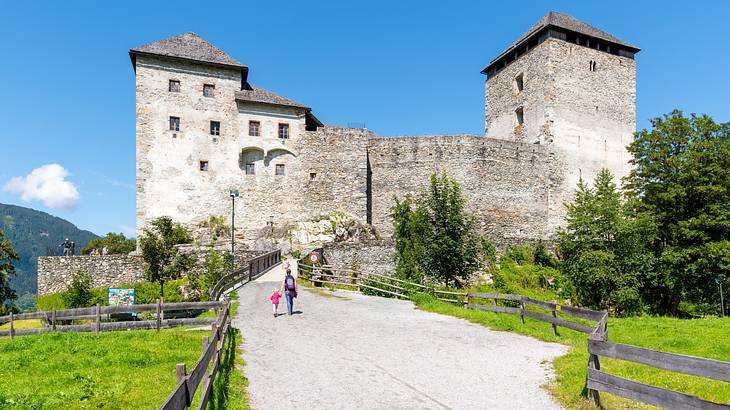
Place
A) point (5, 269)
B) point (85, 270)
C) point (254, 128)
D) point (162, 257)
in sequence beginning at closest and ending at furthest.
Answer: point (162, 257) → point (85, 270) → point (5, 269) → point (254, 128)

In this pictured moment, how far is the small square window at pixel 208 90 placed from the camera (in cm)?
3625

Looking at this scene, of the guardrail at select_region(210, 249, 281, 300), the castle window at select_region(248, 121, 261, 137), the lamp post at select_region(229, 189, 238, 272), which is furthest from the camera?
the castle window at select_region(248, 121, 261, 137)

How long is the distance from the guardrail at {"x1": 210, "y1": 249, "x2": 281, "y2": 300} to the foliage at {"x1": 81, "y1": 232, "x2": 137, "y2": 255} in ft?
113

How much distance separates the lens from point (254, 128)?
37.2 meters

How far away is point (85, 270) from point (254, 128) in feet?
46.0

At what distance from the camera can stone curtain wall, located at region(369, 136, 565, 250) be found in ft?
129

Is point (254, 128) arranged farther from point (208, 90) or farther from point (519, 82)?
point (519, 82)

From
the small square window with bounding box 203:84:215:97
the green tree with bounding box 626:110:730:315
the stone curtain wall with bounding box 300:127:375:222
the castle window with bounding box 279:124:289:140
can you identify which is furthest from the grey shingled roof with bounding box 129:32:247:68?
the green tree with bounding box 626:110:730:315

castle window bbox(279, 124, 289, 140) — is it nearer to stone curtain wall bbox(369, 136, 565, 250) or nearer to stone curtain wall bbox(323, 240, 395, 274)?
stone curtain wall bbox(369, 136, 565, 250)

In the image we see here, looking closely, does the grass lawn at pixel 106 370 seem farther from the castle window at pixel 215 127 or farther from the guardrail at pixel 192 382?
the castle window at pixel 215 127

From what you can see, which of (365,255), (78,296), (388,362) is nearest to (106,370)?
(388,362)

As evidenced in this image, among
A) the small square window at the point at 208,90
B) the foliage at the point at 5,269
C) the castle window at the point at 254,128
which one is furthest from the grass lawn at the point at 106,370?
the small square window at the point at 208,90

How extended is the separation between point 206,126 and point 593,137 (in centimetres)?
2943

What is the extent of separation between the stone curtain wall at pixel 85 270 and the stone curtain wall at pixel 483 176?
17172 mm
